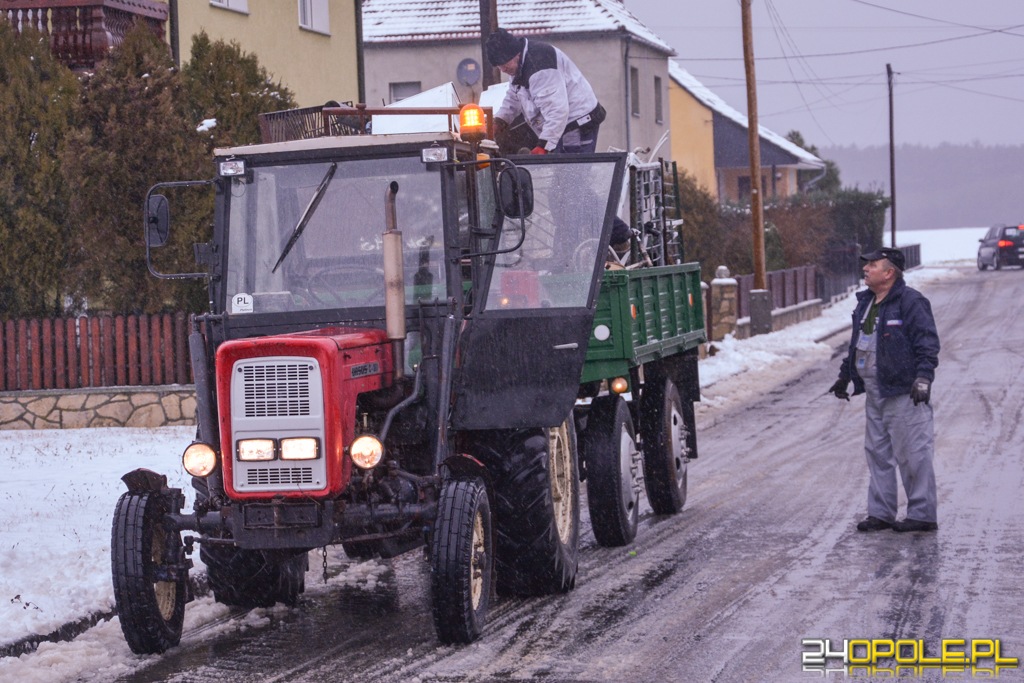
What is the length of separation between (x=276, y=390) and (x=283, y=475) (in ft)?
1.28

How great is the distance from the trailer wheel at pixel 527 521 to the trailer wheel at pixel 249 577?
1.14 metres

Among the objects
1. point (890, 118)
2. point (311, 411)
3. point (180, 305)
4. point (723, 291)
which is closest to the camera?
point (311, 411)

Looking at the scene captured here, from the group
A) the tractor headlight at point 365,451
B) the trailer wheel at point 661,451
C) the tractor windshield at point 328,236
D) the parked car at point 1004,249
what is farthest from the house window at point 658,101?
the tractor headlight at point 365,451

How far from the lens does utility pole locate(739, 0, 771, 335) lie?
29141mm

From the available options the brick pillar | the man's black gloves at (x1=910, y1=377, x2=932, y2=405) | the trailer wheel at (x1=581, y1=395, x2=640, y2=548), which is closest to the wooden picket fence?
the trailer wheel at (x1=581, y1=395, x2=640, y2=548)

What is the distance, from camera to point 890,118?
61.8 metres

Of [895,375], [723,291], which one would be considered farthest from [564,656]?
[723,291]

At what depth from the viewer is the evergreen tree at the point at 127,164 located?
16.0 m

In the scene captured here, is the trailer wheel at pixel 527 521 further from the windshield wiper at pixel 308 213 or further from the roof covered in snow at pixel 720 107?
the roof covered in snow at pixel 720 107

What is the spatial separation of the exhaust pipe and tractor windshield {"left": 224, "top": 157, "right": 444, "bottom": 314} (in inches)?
3.9

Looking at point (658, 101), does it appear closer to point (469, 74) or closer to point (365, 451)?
point (469, 74)

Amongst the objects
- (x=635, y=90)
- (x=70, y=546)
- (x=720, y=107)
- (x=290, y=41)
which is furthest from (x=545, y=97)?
(x=720, y=107)

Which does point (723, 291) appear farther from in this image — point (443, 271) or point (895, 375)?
point (443, 271)

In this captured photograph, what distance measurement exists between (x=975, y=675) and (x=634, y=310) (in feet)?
12.5
